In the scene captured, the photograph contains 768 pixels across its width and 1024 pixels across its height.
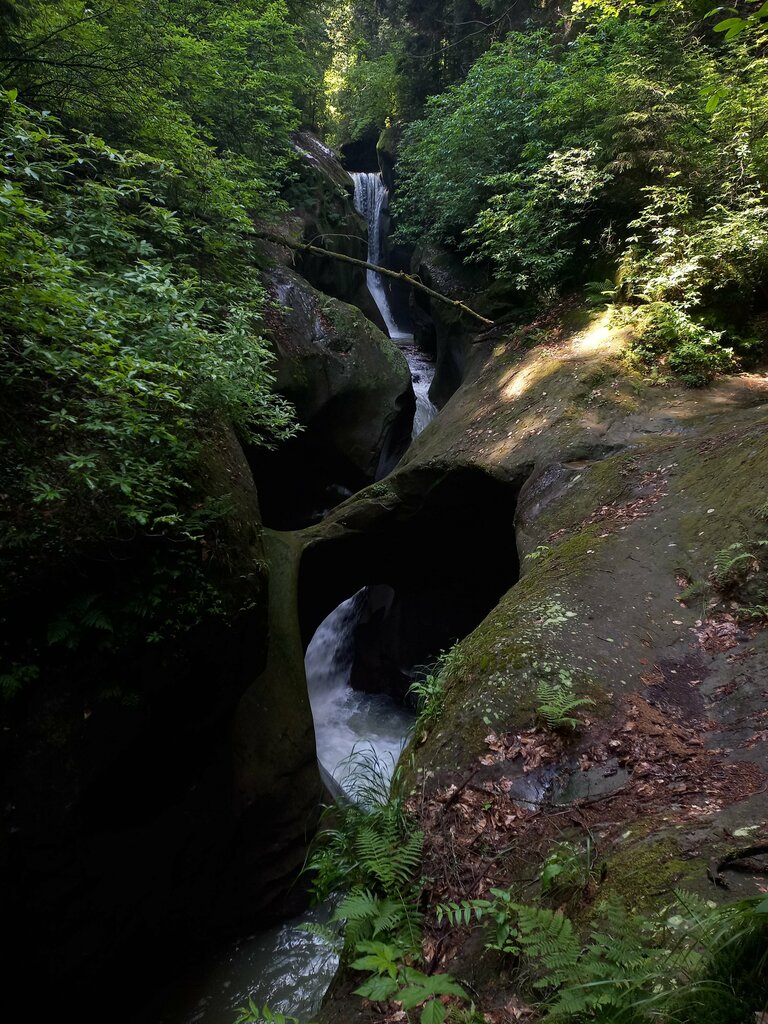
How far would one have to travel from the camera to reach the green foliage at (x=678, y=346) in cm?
786

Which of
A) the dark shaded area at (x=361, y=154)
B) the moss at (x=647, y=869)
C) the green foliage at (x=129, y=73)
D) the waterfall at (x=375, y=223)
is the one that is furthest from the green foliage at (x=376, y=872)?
the dark shaded area at (x=361, y=154)

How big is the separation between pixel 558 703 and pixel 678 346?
657 cm

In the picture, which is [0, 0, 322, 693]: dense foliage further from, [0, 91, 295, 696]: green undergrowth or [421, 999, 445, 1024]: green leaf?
[421, 999, 445, 1024]: green leaf

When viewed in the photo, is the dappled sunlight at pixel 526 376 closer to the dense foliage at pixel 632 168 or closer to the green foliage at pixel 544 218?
the dense foliage at pixel 632 168

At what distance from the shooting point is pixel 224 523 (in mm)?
5406

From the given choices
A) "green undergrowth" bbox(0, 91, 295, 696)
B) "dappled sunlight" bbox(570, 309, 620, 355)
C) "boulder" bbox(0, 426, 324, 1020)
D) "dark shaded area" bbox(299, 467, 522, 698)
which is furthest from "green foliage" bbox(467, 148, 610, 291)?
"boulder" bbox(0, 426, 324, 1020)

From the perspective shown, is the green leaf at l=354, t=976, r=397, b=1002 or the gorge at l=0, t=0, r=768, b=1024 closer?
the green leaf at l=354, t=976, r=397, b=1002

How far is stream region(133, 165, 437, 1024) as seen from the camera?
18.2 ft

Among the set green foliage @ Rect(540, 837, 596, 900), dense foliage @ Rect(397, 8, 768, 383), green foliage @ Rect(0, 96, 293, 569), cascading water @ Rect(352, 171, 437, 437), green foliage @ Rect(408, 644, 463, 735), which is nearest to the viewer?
green foliage @ Rect(540, 837, 596, 900)

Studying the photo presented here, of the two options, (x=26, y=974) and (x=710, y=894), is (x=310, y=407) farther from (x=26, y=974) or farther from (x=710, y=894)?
(x=710, y=894)

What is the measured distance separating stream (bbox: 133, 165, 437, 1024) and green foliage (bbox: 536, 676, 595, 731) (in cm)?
151

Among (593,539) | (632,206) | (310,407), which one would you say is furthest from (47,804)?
(632,206)

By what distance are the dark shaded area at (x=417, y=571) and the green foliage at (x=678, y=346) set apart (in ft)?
9.72

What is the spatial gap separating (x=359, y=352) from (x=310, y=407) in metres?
1.81
